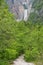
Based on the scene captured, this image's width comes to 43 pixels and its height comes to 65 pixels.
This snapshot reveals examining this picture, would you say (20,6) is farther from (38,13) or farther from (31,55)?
(31,55)

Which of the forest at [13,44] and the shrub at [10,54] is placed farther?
the shrub at [10,54]

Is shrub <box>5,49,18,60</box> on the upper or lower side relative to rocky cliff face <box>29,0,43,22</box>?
lower

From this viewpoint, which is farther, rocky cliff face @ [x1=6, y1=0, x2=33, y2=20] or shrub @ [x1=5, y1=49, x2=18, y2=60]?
rocky cliff face @ [x1=6, y1=0, x2=33, y2=20]

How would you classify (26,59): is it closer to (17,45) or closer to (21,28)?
(17,45)

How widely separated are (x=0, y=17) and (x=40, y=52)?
6.03m

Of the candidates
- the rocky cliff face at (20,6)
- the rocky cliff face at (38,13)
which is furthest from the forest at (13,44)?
the rocky cliff face at (20,6)

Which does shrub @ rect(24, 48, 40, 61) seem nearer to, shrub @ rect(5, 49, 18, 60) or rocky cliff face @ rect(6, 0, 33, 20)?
shrub @ rect(5, 49, 18, 60)

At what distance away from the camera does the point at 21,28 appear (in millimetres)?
26875

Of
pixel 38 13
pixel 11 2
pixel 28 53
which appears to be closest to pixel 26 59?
pixel 28 53

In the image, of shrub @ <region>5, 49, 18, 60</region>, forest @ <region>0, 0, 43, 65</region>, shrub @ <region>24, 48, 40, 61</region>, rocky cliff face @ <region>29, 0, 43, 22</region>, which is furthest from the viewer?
rocky cliff face @ <region>29, 0, 43, 22</region>

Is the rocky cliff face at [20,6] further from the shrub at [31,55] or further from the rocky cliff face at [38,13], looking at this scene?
the shrub at [31,55]

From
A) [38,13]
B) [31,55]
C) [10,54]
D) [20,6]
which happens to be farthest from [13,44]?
[20,6]


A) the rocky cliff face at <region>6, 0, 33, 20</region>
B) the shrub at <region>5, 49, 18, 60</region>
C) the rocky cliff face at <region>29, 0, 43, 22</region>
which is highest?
the rocky cliff face at <region>6, 0, 33, 20</region>

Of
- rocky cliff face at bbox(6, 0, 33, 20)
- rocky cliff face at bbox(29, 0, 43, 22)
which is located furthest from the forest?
rocky cliff face at bbox(6, 0, 33, 20)
